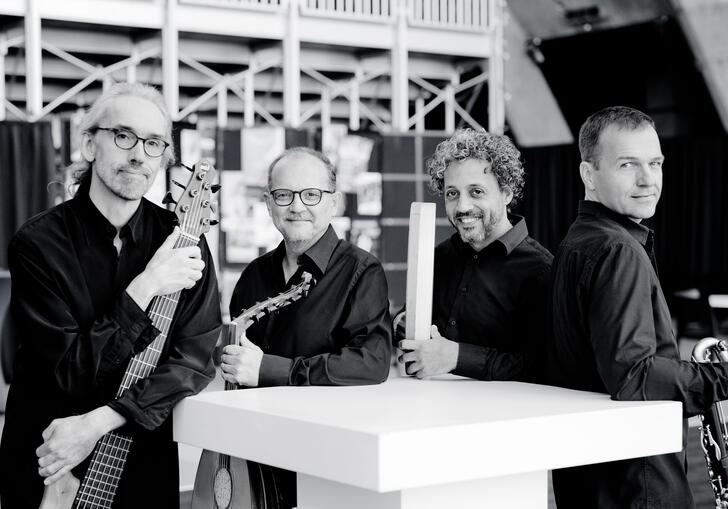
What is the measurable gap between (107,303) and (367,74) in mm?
10579

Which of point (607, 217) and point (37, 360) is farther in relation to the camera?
point (607, 217)

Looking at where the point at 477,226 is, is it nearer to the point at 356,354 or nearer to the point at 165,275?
the point at 356,354

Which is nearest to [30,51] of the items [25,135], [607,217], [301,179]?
[25,135]

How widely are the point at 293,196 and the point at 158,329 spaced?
0.58 metres

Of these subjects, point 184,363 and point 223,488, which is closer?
point 184,363

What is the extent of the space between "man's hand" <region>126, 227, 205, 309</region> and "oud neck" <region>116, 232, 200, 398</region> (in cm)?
8

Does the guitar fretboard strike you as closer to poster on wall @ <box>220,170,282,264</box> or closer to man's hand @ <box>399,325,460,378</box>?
man's hand @ <box>399,325,460,378</box>

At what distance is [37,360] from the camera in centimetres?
234

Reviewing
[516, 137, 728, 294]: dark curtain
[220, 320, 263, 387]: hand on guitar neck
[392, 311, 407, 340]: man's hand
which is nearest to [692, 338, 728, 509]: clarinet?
[392, 311, 407, 340]: man's hand

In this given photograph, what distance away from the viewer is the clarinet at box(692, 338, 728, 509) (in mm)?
2641

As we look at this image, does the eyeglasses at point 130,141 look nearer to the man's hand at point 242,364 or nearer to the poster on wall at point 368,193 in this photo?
the man's hand at point 242,364

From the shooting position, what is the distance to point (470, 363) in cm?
274

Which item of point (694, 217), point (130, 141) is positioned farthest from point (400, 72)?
point (130, 141)

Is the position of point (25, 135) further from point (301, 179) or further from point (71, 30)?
point (301, 179)
